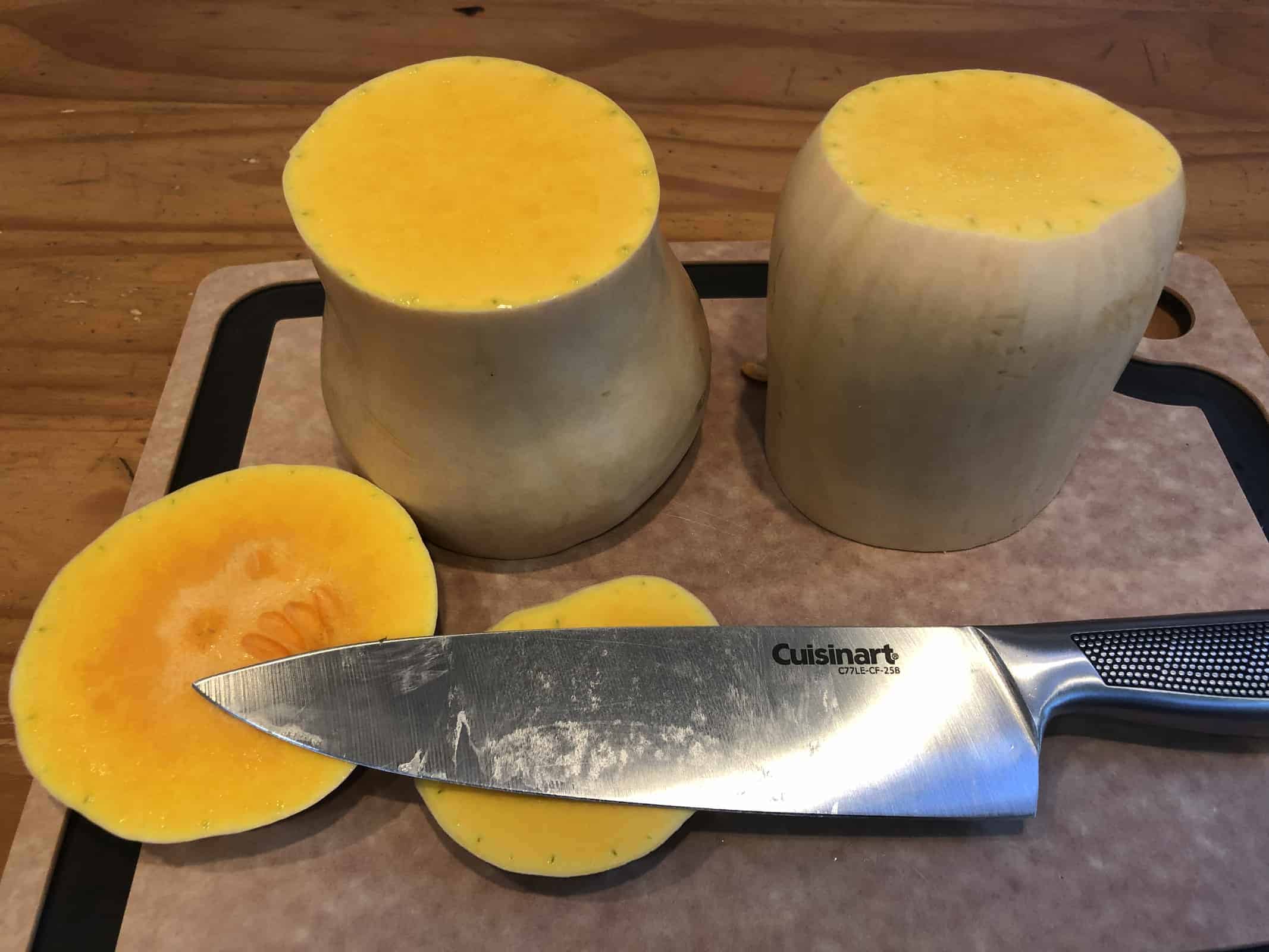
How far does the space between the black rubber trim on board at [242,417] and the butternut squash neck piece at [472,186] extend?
1.16 feet

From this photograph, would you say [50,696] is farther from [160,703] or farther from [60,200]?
[60,200]

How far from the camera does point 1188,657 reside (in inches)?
30.7

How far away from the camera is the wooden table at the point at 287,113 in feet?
3.89

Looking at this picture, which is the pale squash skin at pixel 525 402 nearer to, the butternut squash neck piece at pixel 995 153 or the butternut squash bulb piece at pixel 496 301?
the butternut squash bulb piece at pixel 496 301

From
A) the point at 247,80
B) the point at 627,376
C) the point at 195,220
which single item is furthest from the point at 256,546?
the point at 247,80

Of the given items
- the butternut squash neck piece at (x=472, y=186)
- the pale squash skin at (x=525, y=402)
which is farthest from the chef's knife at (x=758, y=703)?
the butternut squash neck piece at (x=472, y=186)

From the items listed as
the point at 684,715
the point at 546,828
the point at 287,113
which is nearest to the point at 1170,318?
the point at 684,715

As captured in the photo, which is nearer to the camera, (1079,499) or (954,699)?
(954,699)

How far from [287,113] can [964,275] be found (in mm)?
1232

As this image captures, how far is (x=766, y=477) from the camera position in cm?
102

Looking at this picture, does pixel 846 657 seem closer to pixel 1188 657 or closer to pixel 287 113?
pixel 1188 657

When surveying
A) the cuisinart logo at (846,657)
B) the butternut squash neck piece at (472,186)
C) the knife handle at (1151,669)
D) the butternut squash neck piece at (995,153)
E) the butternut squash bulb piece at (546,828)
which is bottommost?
the butternut squash bulb piece at (546,828)

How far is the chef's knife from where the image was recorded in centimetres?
75

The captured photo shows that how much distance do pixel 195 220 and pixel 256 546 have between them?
2.45 ft
